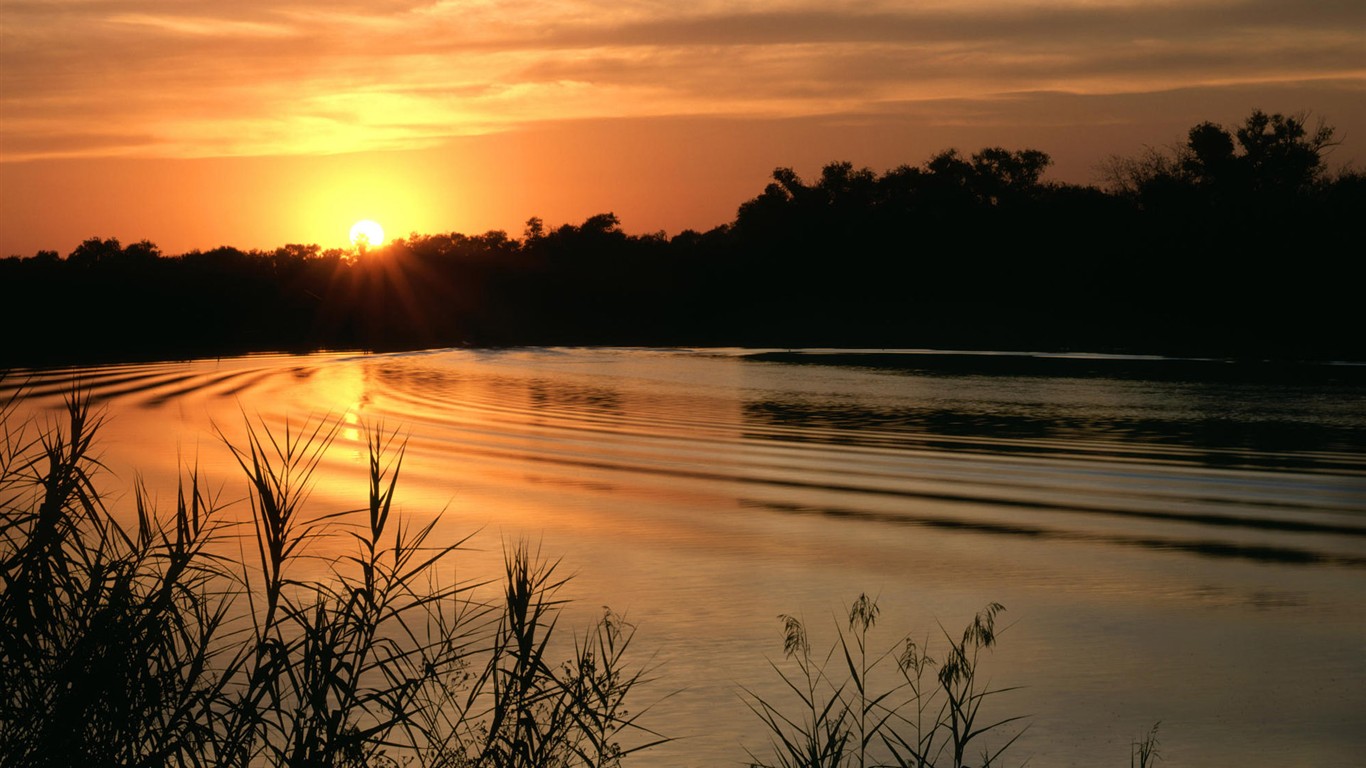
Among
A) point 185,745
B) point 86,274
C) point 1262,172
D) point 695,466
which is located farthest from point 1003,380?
point 86,274

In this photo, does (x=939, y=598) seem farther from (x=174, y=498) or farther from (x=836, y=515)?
(x=174, y=498)

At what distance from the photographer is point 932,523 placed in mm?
12609

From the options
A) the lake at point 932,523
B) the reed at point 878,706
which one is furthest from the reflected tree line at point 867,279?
the reed at point 878,706

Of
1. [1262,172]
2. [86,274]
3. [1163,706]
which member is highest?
[1262,172]

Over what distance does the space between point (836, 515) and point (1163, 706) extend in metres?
6.06

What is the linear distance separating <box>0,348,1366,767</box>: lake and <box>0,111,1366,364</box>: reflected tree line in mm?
29626

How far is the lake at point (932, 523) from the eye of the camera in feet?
23.5

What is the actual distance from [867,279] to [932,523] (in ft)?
218

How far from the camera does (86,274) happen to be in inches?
3014

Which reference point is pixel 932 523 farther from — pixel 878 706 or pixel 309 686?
pixel 309 686

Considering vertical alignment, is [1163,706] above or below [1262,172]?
below

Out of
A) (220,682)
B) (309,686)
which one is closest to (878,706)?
(309,686)

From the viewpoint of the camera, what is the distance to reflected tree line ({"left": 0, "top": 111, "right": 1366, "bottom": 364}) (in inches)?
2386

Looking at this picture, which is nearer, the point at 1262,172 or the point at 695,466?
the point at 695,466
